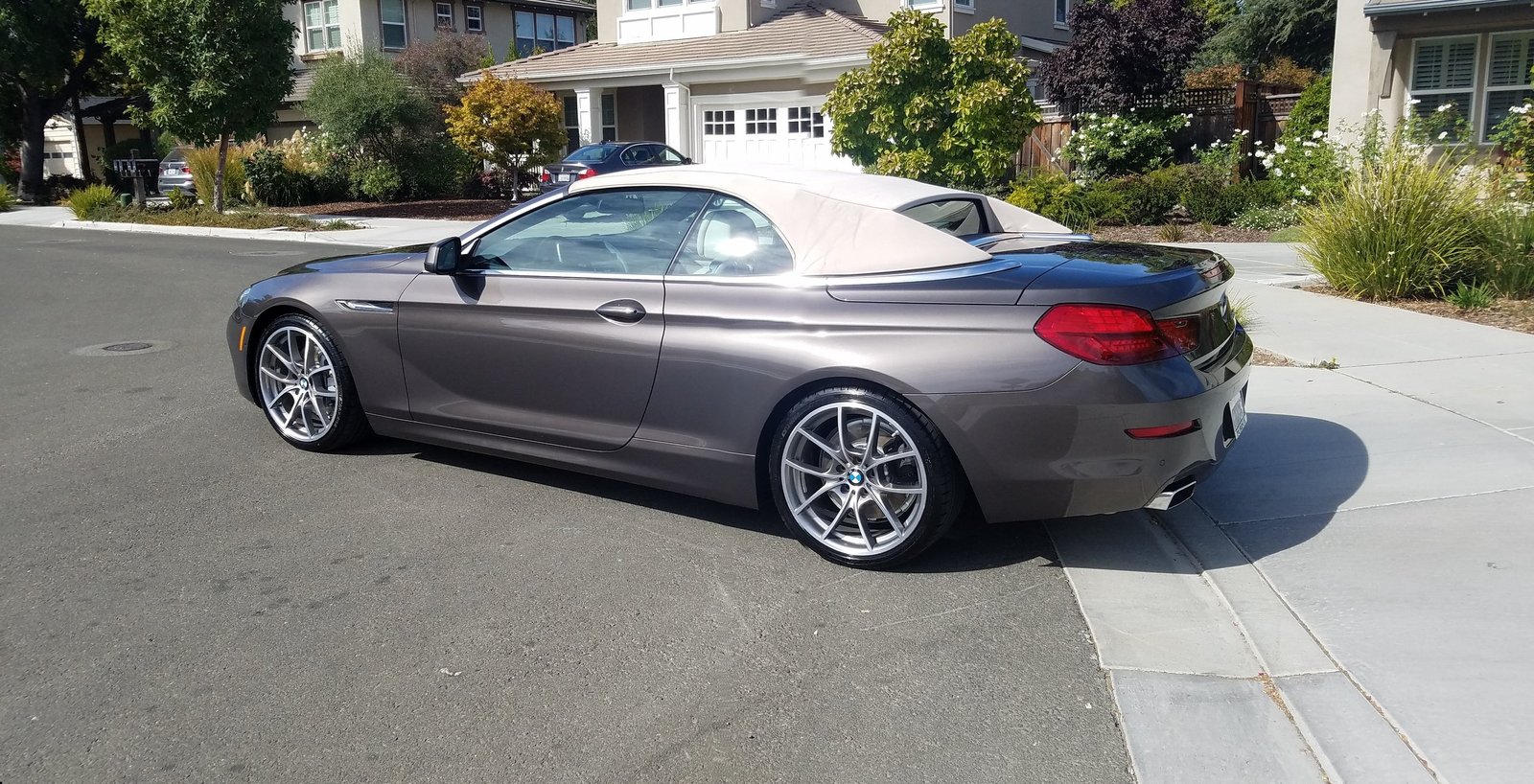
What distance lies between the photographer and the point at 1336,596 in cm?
414

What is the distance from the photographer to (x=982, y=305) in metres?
4.32

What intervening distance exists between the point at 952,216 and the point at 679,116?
964 inches

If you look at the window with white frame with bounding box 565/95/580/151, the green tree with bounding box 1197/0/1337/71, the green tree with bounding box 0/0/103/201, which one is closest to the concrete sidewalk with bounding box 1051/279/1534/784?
the window with white frame with bounding box 565/95/580/151

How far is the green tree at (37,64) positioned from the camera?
1248 inches

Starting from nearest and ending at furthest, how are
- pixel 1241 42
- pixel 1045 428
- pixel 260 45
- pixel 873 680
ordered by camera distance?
pixel 873 680 < pixel 1045 428 < pixel 260 45 < pixel 1241 42

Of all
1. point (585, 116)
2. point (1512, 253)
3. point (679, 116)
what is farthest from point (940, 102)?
point (585, 116)

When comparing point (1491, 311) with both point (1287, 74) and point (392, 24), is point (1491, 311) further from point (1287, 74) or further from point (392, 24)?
point (392, 24)

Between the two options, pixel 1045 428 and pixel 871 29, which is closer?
pixel 1045 428

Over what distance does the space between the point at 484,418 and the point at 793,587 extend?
1.80m

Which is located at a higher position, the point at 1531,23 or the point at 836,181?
the point at 1531,23

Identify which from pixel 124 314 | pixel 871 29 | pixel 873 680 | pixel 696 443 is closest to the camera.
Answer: pixel 873 680

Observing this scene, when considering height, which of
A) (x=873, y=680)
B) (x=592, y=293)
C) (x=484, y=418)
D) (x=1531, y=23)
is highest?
(x=1531, y=23)

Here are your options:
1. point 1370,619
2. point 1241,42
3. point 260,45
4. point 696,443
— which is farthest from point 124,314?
point 1241,42

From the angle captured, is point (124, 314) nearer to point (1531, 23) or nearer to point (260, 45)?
point (260, 45)
